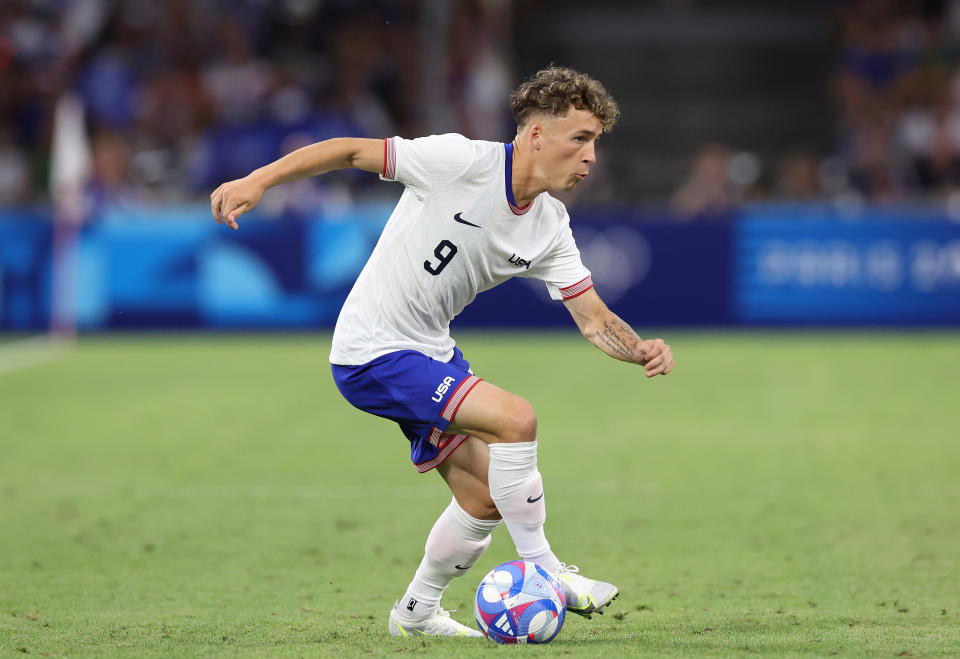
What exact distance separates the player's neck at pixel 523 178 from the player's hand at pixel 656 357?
28.3 inches

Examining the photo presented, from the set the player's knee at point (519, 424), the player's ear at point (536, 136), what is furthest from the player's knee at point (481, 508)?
the player's ear at point (536, 136)

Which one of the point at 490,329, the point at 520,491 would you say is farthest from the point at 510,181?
the point at 490,329

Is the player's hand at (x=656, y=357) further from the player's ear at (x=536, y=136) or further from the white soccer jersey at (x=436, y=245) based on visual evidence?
the player's ear at (x=536, y=136)

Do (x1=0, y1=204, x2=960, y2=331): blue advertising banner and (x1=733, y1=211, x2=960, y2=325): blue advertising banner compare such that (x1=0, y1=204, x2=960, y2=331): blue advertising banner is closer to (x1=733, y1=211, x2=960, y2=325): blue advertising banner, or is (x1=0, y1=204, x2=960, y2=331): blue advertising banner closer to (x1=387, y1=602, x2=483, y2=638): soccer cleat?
(x1=733, y1=211, x2=960, y2=325): blue advertising banner

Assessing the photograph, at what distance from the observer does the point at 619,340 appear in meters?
5.36

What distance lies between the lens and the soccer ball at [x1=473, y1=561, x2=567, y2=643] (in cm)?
490

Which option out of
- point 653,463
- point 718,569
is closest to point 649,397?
point 653,463

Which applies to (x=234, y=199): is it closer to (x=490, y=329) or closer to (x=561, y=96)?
(x=561, y=96)

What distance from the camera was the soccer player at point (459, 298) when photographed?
4.91 m

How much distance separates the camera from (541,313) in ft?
55.7

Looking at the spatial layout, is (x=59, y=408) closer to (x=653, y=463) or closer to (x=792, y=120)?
(x=653, y=463)

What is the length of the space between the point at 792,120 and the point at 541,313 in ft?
21.5

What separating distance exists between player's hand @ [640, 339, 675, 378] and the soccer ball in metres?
0.88

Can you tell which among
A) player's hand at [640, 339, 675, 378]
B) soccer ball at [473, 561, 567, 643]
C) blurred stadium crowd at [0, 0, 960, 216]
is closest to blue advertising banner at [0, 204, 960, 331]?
blurred stadium crowd at [0, 0, 960, 216]
